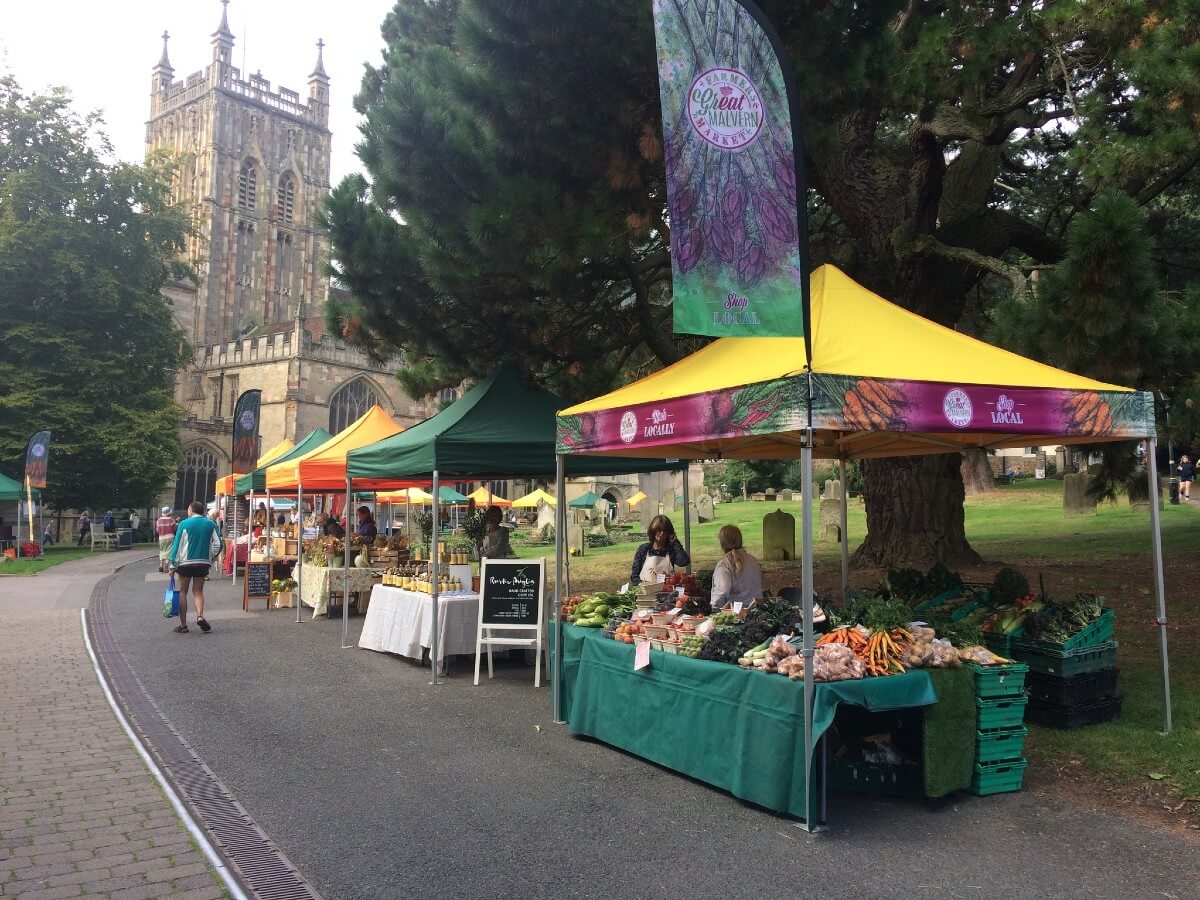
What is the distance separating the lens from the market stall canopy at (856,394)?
522cm

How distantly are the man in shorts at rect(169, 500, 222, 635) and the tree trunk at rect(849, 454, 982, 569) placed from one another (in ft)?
30.1

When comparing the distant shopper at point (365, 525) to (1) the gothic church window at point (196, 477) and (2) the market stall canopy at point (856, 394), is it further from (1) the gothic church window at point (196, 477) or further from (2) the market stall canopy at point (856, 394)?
(1) the gothic church window at point (196, 477)

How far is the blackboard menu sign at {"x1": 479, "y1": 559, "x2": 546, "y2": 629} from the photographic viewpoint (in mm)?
8875

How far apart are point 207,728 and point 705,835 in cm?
422

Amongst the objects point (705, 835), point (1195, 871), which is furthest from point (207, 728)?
point (1195, 871)

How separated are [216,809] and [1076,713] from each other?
5.75 m

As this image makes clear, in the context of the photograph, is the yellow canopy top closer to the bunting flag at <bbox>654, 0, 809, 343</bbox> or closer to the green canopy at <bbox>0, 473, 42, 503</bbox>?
the bunting flag at <bbox>654, 0, 809, 343</bbox>

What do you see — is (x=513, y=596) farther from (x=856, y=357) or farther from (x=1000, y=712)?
(x=1000, y=712)

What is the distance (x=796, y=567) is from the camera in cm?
1767

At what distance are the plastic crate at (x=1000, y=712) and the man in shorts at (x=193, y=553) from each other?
388 inches

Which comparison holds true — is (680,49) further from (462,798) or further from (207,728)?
(207,728)

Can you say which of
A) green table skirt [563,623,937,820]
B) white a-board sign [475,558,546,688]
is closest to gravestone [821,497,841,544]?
white a-board sign [475,558,546,688]

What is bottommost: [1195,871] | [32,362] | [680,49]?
[1195,871]

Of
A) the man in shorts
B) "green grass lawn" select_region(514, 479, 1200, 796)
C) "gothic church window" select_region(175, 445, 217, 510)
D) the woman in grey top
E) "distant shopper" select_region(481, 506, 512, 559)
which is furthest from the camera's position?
"gothic church window" select_region(175, 445, 217, 510)
